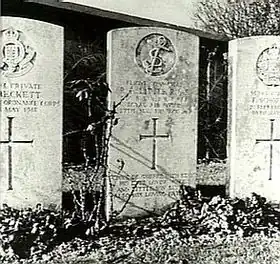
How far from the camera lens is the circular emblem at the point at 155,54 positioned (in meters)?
2.91

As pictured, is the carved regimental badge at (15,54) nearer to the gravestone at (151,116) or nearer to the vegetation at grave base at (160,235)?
the gravestone at (151,116)

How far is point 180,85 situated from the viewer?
119 inches

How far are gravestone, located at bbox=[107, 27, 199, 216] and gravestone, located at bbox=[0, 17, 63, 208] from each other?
30cm

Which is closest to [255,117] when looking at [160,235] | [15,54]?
[160,235]

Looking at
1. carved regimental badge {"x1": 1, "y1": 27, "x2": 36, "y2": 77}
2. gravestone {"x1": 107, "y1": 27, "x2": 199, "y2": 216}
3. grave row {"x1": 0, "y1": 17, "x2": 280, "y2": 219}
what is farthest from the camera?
gravestone {"x1": 107, "y1": 27, "x2": 199, "y2": 216}

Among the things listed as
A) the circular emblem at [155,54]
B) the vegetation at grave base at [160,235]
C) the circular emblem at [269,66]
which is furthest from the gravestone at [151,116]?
the circular emblem at [269,66]

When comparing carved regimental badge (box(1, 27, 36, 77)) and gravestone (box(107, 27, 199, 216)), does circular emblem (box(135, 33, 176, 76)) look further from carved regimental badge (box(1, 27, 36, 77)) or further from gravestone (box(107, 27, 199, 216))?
carved regimental badge (box(1, 27, 36, 77))

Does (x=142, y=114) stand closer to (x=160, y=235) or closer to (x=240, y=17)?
Result: (x=160, y=235)

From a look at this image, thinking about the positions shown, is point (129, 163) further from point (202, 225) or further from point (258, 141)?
point (258, 141)

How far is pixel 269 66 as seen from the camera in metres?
Answer: 3.14

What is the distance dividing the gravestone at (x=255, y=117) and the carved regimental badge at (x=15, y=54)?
120 cm

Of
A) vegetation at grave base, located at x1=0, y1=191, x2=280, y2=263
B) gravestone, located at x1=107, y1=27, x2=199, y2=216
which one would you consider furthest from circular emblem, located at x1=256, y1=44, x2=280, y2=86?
vegetation at grave base, located at x1=0, y1=191, x2=280, y2=263

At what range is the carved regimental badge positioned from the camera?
243 cm

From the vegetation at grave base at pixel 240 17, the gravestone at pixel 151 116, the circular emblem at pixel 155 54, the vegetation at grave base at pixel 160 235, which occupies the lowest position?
the vegetation at grave base at pixel 160 235
